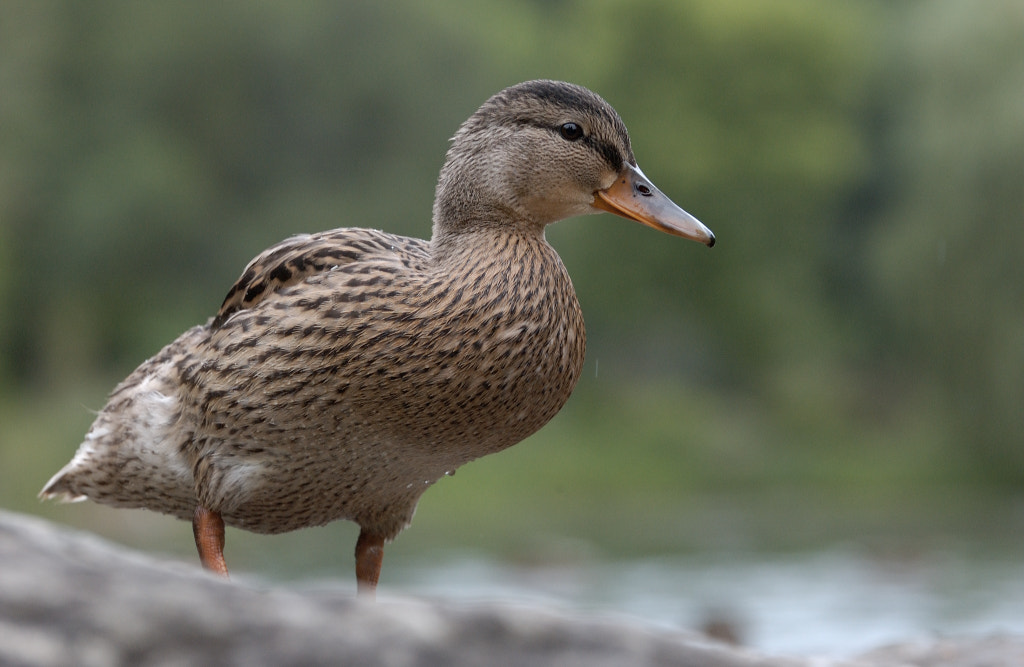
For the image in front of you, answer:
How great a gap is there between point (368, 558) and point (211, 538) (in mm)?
581

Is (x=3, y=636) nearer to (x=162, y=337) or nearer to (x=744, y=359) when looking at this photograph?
(x=162, y=337)

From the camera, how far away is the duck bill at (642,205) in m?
4.27

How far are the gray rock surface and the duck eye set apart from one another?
2.76 m

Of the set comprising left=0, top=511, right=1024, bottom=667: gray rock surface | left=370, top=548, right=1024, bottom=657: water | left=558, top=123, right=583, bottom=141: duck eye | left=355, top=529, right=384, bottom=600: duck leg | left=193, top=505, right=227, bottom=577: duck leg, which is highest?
left=370, top=548, right=1024, bottom=657: water

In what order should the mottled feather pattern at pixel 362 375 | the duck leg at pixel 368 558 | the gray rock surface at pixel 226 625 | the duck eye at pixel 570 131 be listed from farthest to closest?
the duck leg at pixel 368 558, the duck eye at pixel 570 131, the mottled feather pattern at pixel 362 375, the gray rock surface at pixel 226 625

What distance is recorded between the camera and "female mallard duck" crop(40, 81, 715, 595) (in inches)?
154

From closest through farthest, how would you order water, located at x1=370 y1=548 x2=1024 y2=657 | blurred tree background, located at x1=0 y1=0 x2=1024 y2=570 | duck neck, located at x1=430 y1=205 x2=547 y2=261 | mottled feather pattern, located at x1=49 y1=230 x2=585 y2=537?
mottled feather pattern, located at x1=49 y1=230 x2=585 y2=537, duck neck, located at x1=430 y1=205 x2=547 y2=261, water, located at x1=370 y1=548 x2=1024 y2=657, blurred tree background, located at x1=0 y1=0 x2=1024 y2=570

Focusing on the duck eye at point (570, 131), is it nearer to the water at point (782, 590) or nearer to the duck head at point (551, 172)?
the duck head at point (551, 172)

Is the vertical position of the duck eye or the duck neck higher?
the duck eye

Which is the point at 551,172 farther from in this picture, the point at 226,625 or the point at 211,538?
the point at 226,625

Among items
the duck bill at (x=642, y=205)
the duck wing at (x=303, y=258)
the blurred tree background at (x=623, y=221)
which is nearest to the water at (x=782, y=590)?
the blurred tree background at (x=623, y=221)

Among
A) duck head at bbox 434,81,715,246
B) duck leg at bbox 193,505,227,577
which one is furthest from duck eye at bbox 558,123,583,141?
duck leg at bbox 193,505,227,577

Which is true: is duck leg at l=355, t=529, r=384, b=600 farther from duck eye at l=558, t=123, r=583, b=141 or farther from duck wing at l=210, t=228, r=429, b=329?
duck eye at l=558, t=123, r=583, b=141

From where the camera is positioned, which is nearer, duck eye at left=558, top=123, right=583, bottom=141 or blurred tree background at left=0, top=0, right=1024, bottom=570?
duck eye at left=558, top=123, right=583, bottom=141
